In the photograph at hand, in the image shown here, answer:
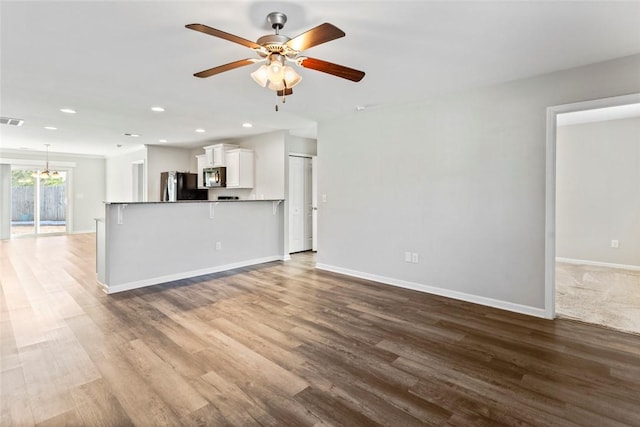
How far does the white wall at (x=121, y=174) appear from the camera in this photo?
27.8 ft

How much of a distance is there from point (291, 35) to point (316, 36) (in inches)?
23.4

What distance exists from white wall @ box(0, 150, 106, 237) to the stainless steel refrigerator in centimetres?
352

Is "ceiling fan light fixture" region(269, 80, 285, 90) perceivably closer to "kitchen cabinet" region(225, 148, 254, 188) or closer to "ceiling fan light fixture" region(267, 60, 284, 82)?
"ceiling fan light fixture" region(267, 60, 284, 82)

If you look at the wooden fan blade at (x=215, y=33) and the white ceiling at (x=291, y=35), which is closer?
the wooden fan blade at (x=215, y=33)

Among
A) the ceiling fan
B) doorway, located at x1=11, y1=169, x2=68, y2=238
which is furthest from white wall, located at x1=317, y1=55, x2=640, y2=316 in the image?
doorway, located at x1=11, y1=169, x2=68, y2=238

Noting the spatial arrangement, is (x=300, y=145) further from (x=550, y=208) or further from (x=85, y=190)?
(x=85, y=190)

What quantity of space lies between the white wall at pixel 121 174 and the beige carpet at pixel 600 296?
8617mm

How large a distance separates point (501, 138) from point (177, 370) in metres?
3.64

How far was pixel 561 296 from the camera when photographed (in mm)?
3746

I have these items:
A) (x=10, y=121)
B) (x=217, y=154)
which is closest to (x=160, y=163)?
(x=217, y=154)

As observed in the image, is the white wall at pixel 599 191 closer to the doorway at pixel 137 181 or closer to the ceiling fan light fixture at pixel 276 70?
the ceiling fan light fixture at pixel 276 70

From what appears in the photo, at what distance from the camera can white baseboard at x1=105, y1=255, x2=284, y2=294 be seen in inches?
156

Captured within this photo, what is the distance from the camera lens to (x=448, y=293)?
12.4ft

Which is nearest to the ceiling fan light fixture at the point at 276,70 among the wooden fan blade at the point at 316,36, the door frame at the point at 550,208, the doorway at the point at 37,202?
the wooden fan blade at the point at 316,36
